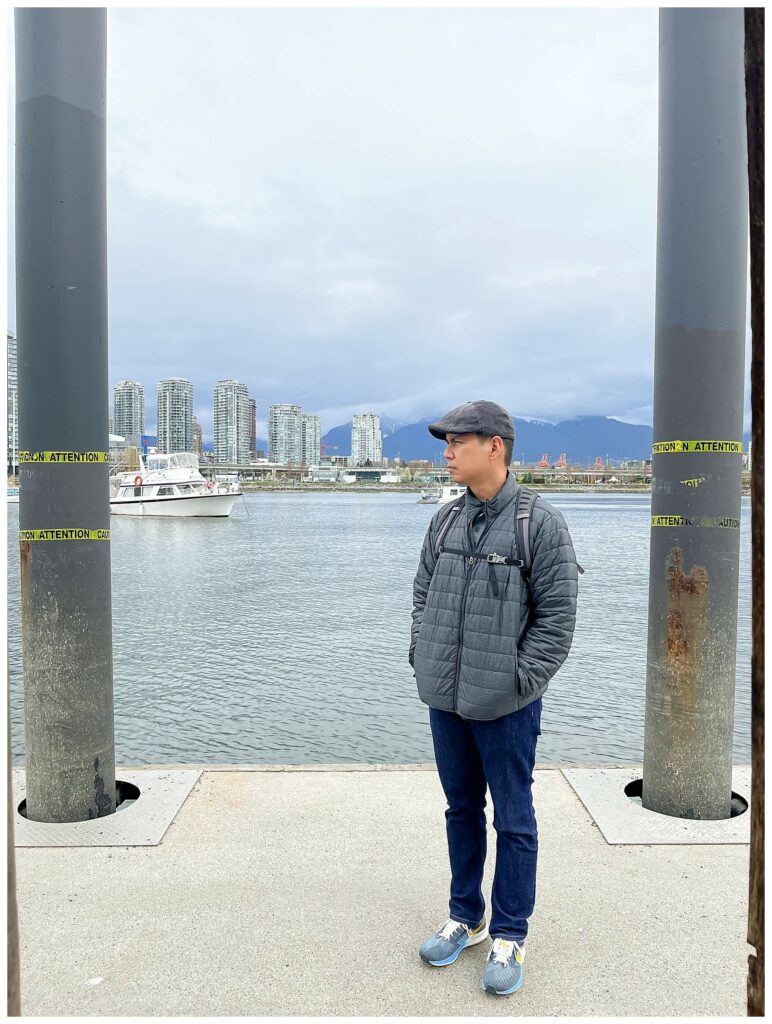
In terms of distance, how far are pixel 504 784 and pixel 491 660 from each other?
17.8 inches

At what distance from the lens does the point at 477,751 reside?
3129 millimetres

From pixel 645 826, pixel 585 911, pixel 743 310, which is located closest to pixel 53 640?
pixel 585 911

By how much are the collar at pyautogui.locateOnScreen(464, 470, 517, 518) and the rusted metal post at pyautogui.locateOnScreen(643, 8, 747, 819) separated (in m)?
1.80

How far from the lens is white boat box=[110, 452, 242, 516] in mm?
71375

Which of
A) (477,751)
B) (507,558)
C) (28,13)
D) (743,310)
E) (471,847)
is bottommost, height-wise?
(471,847)

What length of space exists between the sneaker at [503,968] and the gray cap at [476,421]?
1810 millimetres

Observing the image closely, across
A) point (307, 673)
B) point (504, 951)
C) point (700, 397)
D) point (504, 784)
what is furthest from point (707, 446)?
point (307, 673)

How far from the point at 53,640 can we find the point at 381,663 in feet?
29.4

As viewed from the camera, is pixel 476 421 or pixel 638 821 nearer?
pixel 476 421

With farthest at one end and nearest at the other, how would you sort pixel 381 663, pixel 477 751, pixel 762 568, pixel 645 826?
pixel 381 663
pixel 645 826
pixel 477 751
pixel 762 568

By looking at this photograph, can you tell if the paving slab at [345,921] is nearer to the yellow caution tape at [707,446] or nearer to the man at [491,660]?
the man at [491,660]

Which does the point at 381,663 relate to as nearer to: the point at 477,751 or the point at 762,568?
the point at 477,751

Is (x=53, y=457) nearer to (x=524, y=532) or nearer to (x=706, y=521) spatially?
(x=524, y=532)

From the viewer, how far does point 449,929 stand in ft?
10.3
